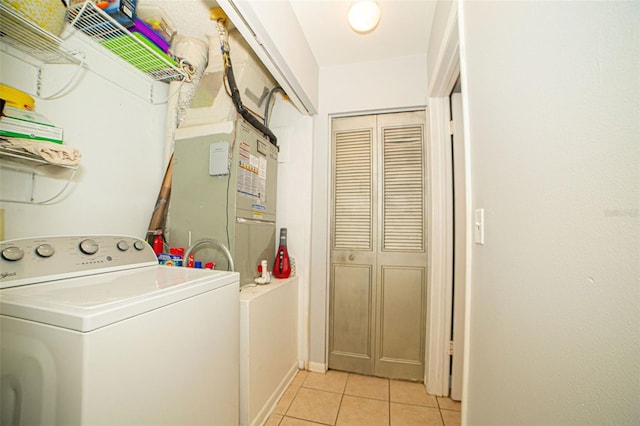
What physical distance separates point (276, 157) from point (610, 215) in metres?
1.92

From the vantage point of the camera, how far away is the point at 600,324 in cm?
39

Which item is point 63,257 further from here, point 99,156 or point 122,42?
point 122,42

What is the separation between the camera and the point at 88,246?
0.99 meters

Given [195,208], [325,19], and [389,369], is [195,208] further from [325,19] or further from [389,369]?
[389,369]

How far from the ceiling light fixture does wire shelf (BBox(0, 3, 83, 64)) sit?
1546 millimetres

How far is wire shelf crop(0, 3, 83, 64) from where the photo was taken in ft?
3.29

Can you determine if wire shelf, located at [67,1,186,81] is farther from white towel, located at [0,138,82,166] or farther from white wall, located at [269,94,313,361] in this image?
white wall, located at [269,94,313,361]

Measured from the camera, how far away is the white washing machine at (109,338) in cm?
57

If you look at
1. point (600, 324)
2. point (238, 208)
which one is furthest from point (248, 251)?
point (600, 324)

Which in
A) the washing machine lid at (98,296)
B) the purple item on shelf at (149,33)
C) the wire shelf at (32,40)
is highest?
the purple item on shelf at (149,33)

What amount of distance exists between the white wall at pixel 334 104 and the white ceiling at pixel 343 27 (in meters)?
0.10

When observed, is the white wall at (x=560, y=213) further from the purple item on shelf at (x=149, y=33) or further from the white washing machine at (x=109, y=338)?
the purple item on shelf at (x=149, y=33)

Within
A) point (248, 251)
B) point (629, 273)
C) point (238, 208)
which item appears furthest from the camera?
point (248, 251)

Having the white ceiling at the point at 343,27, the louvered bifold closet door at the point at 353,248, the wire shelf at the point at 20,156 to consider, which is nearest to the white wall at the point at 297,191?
the louvered bifold closet door at the point at 353,248
